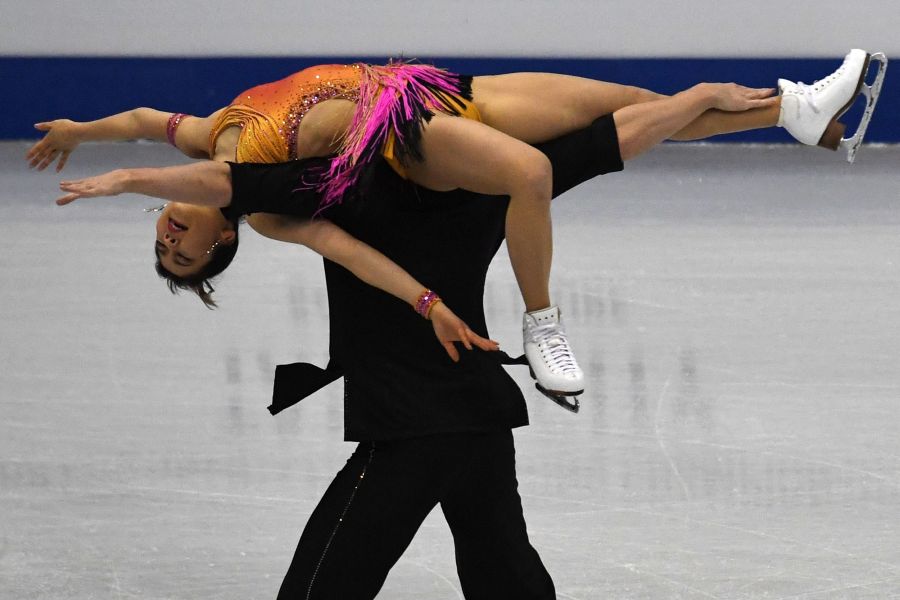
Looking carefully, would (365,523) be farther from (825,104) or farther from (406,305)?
(825,104)

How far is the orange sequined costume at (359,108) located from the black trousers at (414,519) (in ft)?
1.48

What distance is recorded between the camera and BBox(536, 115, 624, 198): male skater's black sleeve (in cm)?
218

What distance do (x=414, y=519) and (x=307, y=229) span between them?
47cm

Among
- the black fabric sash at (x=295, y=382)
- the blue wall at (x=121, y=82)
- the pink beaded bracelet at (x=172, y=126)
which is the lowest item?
the blue wall at (x=121, y=82)

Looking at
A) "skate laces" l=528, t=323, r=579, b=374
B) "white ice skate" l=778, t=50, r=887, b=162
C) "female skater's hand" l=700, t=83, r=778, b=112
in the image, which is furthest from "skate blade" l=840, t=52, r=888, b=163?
"skate laces" l=528, t=323, r=579, b=374

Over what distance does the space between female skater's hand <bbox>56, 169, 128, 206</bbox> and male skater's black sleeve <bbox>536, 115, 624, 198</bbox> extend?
0.71 metres

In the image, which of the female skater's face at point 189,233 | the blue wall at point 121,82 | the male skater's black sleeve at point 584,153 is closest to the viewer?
the male skater's black sleeve at point 584,153

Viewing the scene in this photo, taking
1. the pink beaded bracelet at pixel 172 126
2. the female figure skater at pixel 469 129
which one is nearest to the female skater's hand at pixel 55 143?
the pink beaded bracelet at pixel 172 126

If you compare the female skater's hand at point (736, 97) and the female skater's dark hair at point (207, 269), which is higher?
the female skater's hand at point (736, 97)

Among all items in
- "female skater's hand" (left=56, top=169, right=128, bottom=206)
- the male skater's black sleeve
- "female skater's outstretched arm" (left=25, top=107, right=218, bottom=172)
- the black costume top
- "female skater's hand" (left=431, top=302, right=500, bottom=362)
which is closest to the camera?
"female skater's hand" (left=56, top=169, right=128, bottom=206)

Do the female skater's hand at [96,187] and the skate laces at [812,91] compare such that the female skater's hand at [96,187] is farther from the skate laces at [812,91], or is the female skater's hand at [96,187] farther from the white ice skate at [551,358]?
the skate laces at [812,91]

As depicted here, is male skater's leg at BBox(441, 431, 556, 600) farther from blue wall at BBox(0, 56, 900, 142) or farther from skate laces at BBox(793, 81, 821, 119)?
blue wall at BBox(0, 56, 900, 142)

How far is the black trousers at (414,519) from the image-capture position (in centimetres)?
204

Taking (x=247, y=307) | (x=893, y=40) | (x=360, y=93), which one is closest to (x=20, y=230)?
(x=247, y=307)
